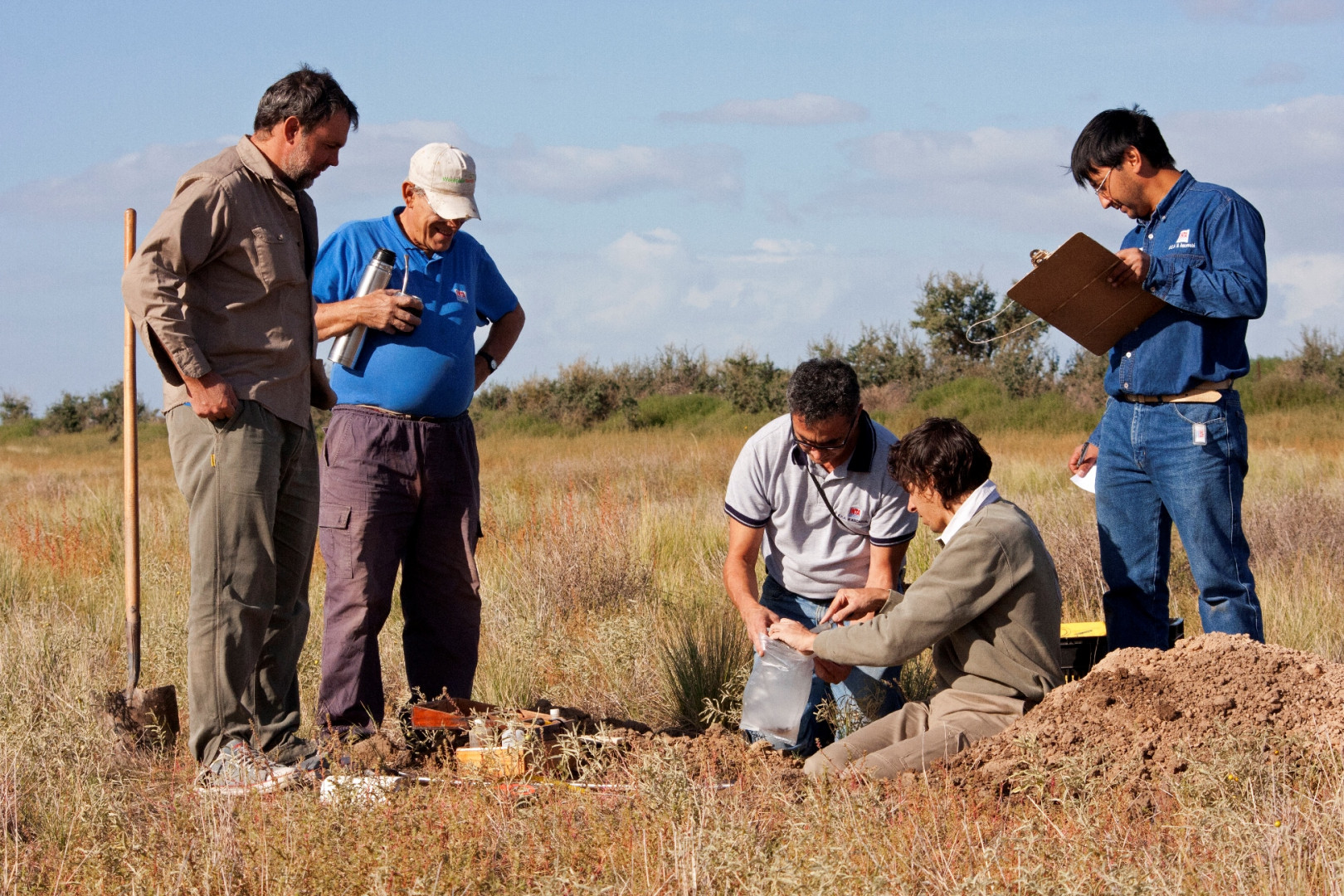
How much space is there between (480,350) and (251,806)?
101 inches

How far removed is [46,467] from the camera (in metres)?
22.8

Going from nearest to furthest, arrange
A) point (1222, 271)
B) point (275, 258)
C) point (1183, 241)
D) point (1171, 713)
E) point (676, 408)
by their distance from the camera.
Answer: point (1171, 713) → point (275, 258) → point (1222, 271) → point (1183, 241) → point (676, 408)

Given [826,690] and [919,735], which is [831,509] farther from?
[919,735]

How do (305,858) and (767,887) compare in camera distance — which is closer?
(767,887)

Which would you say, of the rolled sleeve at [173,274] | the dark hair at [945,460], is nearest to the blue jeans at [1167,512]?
the dark hair at [945,460]

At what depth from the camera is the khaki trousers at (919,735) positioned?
12.1ft

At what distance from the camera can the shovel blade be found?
4.62 metres

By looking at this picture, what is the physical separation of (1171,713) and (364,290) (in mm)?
3293

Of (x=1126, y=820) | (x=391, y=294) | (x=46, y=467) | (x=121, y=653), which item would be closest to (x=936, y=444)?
(x=1126, y=820)

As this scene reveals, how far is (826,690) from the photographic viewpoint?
4664 millimetres

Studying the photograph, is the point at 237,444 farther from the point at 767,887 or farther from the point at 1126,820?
A: the point at 1126,820

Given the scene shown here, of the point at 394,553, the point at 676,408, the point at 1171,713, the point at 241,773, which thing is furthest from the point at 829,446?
the point at 676,408

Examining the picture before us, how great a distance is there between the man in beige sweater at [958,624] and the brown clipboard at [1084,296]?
861 millimetres

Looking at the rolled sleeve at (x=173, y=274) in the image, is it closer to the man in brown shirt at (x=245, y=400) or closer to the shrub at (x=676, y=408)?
the man in brown shirt at (x=245, y=400)
